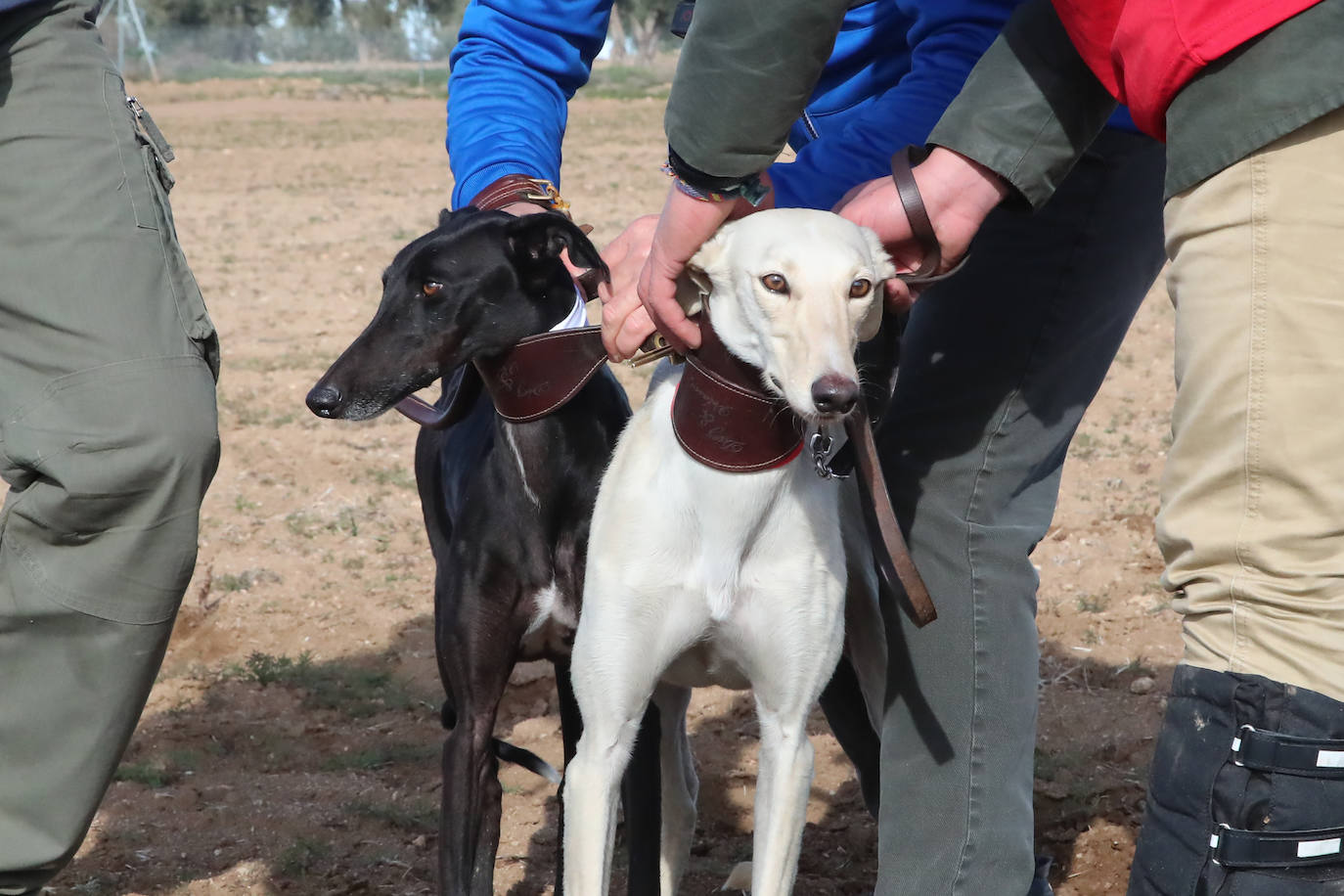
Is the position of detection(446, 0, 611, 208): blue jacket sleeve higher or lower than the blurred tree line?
higher

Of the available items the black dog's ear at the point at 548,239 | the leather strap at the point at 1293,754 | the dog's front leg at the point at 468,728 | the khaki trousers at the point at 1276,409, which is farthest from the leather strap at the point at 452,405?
the leather strap at the point at 1293,754

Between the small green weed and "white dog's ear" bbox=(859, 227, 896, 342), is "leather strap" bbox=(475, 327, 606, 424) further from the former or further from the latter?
the small green weed

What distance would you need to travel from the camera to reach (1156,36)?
163 cm

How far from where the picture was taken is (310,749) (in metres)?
4.15

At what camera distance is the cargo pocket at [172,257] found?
8.17 feet

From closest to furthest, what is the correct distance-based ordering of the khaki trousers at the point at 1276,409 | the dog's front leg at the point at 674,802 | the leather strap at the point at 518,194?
the khaki trousers at the point at 1276,409 → the leather strap at the point at 518,194 → the dog's front leg at the point at 674,802

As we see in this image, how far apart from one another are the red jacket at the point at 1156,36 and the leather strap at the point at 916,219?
31 centimetres

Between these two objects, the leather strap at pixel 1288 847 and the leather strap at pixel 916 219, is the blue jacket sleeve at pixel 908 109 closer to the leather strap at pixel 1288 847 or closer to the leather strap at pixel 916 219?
the leather strap at pixel 916 219

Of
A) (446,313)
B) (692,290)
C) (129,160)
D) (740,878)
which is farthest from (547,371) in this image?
A: (740,878)

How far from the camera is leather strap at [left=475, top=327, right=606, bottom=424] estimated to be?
2.69 m

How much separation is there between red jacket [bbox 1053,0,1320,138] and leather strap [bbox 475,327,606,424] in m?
1.11

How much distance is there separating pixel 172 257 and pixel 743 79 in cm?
114

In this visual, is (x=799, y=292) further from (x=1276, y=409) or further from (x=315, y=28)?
(x=315, y=28)

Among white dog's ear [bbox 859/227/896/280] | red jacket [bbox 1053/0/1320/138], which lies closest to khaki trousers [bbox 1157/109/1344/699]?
red jacket [bbox 1053/0/1320/138]
